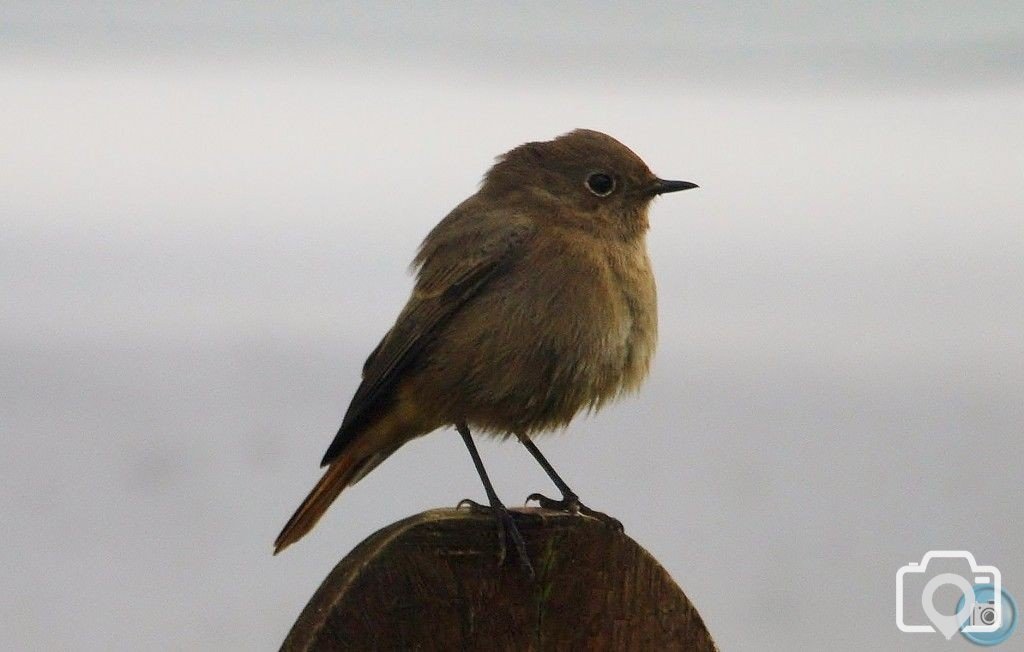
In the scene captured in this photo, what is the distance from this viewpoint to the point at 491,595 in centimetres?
315

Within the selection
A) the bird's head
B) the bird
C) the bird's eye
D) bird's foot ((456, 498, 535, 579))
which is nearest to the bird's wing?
the bird

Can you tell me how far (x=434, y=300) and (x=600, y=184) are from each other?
841 millimetres

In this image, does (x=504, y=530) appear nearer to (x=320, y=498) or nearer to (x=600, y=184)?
(x=320, y=498)

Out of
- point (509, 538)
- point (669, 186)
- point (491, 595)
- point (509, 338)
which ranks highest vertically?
point (669, 186)

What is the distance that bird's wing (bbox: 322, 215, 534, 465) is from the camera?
15.6 ft

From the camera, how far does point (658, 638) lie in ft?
10.8

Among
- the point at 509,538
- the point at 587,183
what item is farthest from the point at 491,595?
the point at 587,183

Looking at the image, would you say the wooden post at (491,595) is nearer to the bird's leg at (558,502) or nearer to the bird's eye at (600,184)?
the bird's leg at (558,502)

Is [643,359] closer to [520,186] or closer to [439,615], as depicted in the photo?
[520,186]

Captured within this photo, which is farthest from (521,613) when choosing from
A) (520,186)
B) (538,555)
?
(520,186)

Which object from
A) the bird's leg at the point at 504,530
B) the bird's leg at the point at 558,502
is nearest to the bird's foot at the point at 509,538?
the bird's leg at the point at 504,530

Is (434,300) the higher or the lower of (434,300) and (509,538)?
the higher

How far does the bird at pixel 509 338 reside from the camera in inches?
182

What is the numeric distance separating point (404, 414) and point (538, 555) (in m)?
1.55
